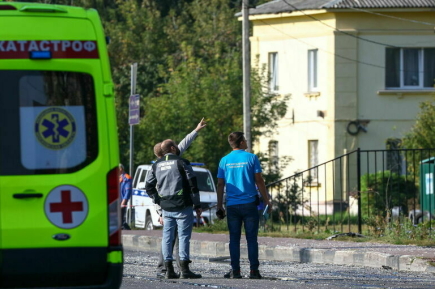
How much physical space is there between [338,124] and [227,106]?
6035 millimetres

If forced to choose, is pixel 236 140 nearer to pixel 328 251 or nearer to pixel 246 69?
pixel 328 251

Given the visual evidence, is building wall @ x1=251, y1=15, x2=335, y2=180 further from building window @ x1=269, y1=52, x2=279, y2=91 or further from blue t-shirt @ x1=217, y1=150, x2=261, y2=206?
blue t-shirt @ x1=217, y1=150, x2=261, y2=206

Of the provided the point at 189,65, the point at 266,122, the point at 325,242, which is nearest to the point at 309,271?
the point at 325,242

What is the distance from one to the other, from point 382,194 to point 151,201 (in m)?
5.77

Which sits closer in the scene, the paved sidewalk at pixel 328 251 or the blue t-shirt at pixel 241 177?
the blue t-shirt at pixel 241 177

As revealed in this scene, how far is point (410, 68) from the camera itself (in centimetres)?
3369

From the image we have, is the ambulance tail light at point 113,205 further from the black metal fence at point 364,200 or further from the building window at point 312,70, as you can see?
the building window at point 312,70

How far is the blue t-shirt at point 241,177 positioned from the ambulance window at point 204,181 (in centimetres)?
1184

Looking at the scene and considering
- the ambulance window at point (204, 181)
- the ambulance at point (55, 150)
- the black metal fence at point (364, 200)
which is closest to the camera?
the ambulance at point (55, 150)

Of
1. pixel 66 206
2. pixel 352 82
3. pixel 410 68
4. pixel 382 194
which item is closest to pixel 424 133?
pixel 352 82

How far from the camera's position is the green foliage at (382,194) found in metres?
17.5

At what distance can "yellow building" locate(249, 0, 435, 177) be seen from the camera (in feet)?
108

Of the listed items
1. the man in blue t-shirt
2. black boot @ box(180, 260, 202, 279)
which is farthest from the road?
the man in blue t-shirt

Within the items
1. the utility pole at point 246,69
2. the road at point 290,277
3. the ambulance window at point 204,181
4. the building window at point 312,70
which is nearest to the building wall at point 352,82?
the building window at point 312,70
